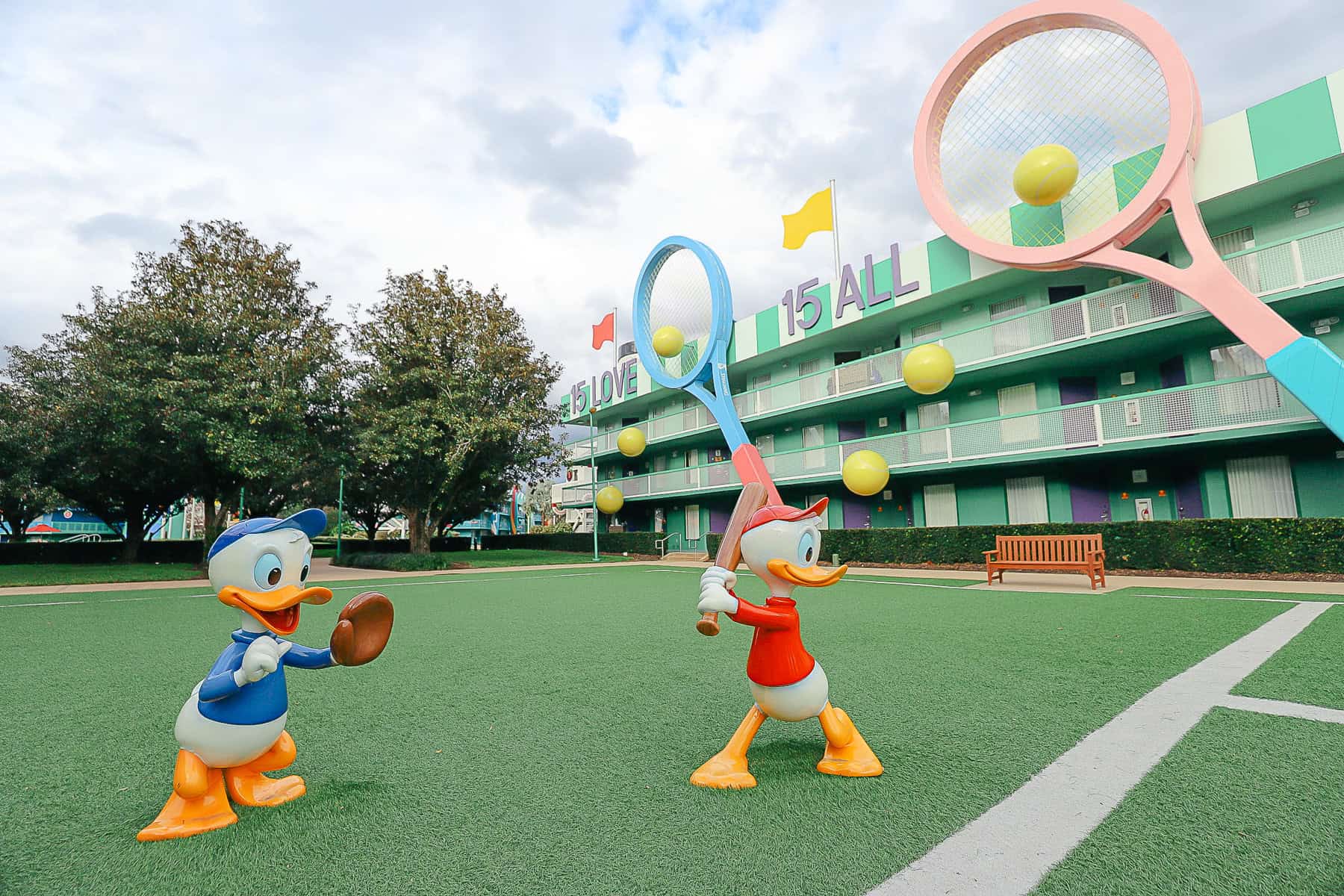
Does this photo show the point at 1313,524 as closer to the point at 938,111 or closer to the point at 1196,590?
the point at 1196,590

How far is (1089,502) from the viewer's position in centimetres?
→ 1792

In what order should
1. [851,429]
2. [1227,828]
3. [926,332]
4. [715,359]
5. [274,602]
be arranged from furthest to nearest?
[851,429] → [715,359] → [926,332] → [274,602] → [1227,828]

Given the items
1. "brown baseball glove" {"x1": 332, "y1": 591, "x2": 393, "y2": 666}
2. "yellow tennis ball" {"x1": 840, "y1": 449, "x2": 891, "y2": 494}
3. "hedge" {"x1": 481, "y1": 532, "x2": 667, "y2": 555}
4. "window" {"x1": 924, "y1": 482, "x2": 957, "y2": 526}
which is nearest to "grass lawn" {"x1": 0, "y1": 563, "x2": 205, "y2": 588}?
"hedge" {"x1": 481, "y1": 532, "x2": 667, "y2": 555}

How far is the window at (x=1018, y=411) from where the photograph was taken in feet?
56.2

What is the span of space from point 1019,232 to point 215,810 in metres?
20.9

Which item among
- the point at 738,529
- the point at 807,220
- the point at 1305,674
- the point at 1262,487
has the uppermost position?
the point at 807,220

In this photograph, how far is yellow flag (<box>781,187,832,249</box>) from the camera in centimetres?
2417

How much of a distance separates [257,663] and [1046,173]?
56.6 feet

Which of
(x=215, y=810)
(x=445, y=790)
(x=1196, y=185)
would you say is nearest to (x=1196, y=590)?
(x=1196, y=185)

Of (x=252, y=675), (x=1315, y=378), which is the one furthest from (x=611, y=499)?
(x=252, y=675)

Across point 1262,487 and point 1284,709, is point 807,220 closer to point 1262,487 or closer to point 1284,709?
point 1262,487

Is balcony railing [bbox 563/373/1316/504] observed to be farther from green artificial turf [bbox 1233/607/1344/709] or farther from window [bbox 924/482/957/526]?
green artificial turf [bbox 1233/607/1344/709]

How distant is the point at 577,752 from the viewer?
3.42 meters

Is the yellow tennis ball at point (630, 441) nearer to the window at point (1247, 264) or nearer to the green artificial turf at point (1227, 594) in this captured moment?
the window at point (1247, 264)
